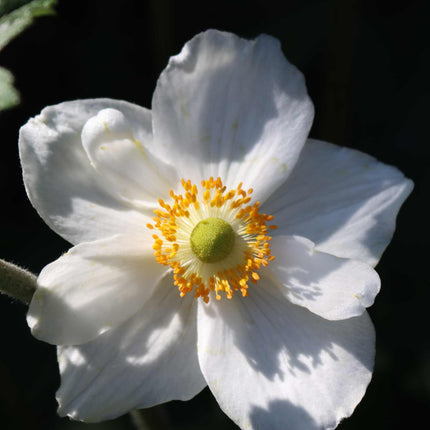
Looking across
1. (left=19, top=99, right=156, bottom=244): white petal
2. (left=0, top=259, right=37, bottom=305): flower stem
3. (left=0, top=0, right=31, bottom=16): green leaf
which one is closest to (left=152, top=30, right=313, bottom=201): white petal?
(left=19, top=99, right=156, bottom=244): white petal

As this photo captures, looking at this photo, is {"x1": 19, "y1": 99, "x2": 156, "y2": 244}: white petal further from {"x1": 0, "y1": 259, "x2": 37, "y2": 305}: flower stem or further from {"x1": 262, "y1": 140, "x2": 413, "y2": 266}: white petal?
{"x1": 262, "y1": 140, "x2": 413, "y2": 266}: white petal

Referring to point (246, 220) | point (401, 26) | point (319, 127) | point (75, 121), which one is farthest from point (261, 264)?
point (401, 26)

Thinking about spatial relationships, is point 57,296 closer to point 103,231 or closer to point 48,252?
point 103,231

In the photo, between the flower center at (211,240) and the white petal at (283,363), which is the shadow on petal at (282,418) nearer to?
the white petal at (283,363)

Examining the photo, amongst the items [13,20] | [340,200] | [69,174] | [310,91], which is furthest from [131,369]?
[310,91]

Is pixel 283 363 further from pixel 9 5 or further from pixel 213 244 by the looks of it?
pixel 9 5

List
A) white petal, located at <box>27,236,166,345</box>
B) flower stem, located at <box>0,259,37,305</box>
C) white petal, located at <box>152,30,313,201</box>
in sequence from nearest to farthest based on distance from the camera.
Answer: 1. flower stem, located at <box>0,259,37,305</box>
2. white petal, located at <box>27,236,166,345</box>
3. white petal, located at <box>152,30,313,201</box>
